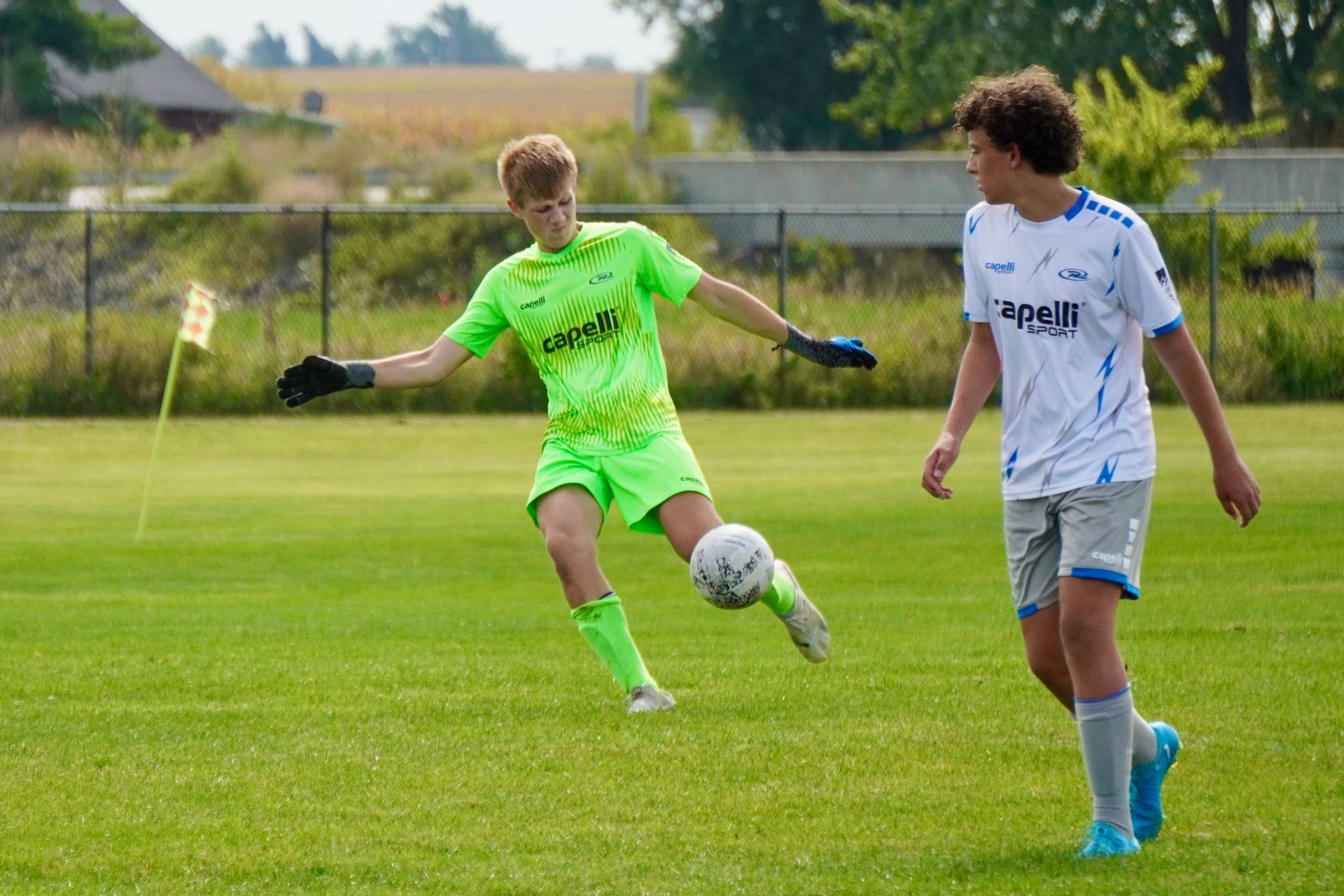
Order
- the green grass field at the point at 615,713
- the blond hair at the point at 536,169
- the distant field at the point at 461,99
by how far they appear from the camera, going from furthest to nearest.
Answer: the distant field at the point at 461,99 < the blond hair at the point at 536,169 < the green grass field at the point at 615,713

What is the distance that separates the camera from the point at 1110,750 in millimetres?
4648

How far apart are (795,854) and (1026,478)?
112cm

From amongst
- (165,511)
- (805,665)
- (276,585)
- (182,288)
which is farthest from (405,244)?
(805,665)

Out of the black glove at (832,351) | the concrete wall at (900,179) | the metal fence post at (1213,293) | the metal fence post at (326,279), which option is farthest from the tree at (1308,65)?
the black glove at (832,351)

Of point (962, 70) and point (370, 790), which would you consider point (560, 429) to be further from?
point (962, 70)

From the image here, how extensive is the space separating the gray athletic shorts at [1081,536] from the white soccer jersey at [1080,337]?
0.04 meters

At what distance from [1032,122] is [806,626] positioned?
260 cm

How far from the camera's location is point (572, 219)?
21.6 ft

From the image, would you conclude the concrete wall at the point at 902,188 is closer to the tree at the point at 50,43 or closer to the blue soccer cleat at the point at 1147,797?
the tree at the point at 50,43

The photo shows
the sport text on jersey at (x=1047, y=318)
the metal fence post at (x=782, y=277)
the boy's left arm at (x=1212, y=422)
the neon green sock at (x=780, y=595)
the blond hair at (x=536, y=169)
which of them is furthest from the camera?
the metal fence post at (x=782, y=277)

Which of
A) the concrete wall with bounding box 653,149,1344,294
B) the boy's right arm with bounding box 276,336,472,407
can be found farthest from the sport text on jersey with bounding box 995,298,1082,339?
the concrete wall with bounding box 653,149,1344,294

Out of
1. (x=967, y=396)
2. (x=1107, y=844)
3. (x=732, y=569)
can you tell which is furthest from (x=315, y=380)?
(x=1107, y=844)

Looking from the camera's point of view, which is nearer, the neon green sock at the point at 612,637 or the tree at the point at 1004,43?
the neon green sock at the point at 612,637

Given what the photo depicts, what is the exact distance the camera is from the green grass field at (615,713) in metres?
4.76
